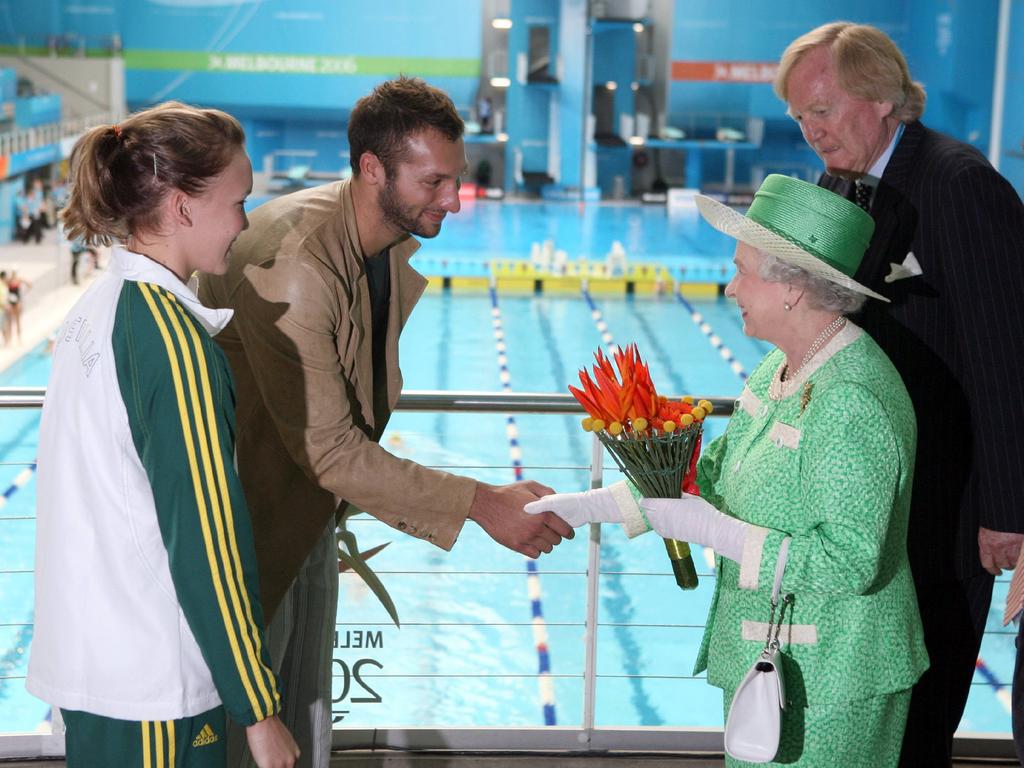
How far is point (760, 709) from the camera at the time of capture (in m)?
1.51

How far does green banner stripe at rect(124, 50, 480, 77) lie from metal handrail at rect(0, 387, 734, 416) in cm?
2026

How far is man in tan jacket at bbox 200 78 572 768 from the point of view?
1.83 meters

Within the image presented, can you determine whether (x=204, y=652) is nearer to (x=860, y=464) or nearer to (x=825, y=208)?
(x=860, y=464)

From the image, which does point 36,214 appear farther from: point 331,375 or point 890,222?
point 890,222

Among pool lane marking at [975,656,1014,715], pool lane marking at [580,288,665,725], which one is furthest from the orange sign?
pool lane marking at [975,656,1014,715]

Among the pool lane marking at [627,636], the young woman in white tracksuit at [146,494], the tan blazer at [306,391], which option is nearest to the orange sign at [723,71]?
the pool lane marking at [627,636]

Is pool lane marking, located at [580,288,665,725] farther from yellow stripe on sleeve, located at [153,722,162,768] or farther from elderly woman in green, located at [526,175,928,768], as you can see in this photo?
yellow stripe on sleeve, located at [153,722,162,768]

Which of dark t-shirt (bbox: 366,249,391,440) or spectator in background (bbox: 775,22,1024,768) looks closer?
spectator in background (bbox: 775,22,1024,768)

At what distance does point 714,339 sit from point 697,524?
1175cm

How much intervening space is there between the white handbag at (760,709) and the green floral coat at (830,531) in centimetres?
5

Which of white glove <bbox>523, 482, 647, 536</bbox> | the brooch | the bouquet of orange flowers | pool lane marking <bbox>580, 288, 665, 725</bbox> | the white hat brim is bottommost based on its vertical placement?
pool lane marking <bbox>580, 288, 665, 725</bbox>

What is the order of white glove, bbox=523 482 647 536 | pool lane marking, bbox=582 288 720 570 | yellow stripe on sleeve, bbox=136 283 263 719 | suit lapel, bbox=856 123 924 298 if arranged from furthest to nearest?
1. pool lane marking, bbox=582 288 720 570
2. suit lapel, bbox=856 123 924 298
3. white glove, bbox=523 482 647 536
4. yellow stripe on sleeve, bbox=136 283 263 719

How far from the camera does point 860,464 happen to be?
4.83ft

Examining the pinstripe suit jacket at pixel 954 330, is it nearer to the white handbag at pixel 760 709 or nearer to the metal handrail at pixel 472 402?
the metal handrail at pixel 472 402
